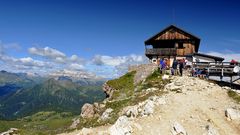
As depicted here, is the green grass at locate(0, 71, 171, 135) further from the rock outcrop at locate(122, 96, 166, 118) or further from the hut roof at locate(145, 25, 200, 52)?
the hut roof at locate(145, 25, 200, 52)

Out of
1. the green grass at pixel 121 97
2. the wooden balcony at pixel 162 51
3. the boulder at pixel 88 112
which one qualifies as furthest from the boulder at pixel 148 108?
the wooden balcony at pixel 162 51

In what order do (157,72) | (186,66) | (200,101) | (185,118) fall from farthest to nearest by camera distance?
(186,66)
(157,72)
(200,101)
(185,118)

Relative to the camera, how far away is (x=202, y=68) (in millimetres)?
51156

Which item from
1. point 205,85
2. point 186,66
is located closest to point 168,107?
point 205,85

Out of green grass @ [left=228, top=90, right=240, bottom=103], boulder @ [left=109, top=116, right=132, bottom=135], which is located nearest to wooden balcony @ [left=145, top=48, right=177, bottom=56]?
green grass @ [left=228, top=90, right=240, bottom=103]

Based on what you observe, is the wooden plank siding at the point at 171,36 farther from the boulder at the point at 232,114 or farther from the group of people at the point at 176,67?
the boulder at the point at 232,114

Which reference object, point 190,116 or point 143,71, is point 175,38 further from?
point 190,116

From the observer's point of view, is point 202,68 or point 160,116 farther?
point 202,68

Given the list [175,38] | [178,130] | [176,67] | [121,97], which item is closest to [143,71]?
[176,67]

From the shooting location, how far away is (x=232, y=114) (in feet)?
95.3

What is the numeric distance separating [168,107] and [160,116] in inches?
95.8

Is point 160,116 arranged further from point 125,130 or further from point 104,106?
point 104,106

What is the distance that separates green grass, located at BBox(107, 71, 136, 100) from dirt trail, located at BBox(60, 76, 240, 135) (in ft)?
38.8

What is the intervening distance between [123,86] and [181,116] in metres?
24.2
